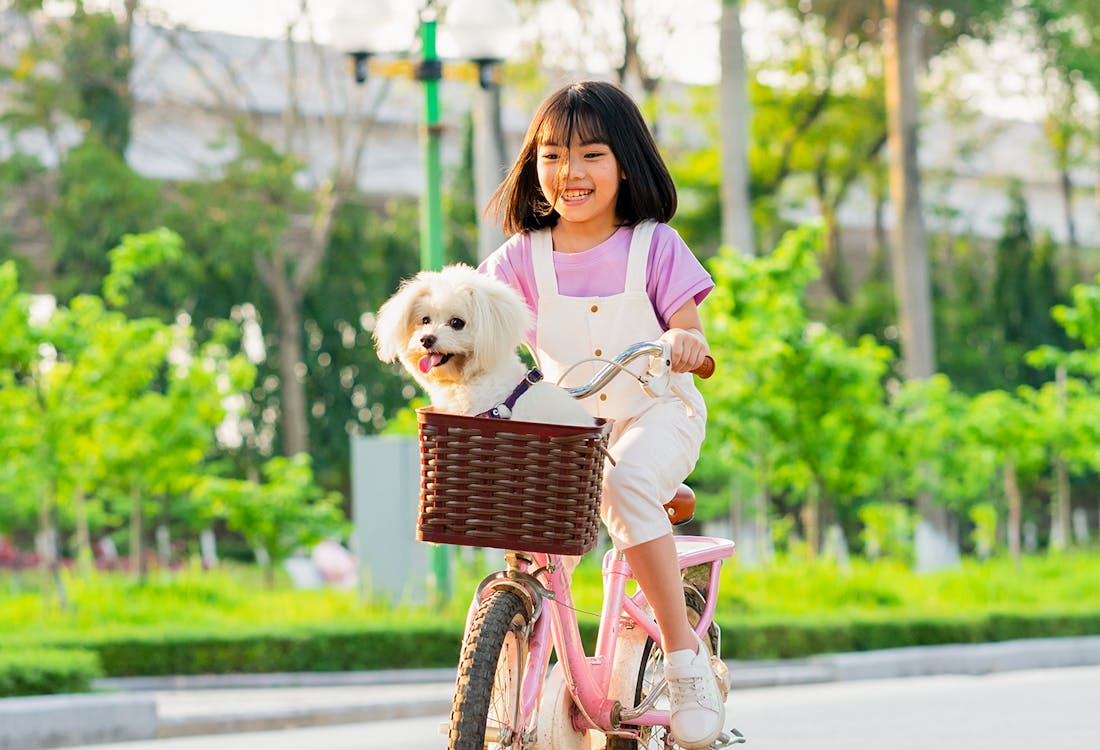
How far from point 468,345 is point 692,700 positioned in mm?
1166

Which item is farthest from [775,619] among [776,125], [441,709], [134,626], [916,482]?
[776,125]

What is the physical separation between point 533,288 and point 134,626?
10.7 metres

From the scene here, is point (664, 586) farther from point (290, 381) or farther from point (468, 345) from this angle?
point (290, 381)

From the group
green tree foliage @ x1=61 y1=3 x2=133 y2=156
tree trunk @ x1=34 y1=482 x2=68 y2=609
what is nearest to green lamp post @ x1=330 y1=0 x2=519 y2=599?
tree trunk @ x1=34 y1=482 x2=68 y2=609

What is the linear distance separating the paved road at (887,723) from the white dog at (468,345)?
3734mm

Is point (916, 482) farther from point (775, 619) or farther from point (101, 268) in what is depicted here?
point (101, 268)

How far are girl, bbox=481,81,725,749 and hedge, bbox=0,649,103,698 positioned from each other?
6163 mm

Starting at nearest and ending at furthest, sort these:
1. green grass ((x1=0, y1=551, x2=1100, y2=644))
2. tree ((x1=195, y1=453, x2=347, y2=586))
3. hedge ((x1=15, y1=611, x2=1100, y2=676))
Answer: hedge ((x1=15, y1=611, x2=1100, y2=676)) < green grass ((x1=0, y1=551, x2=1100, y2=644)) < tree ((x1=195, y1=453, x2=347, y2=586))

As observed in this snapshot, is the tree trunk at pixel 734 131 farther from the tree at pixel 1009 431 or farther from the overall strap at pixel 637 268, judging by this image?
the overall strap at pixel 637 268

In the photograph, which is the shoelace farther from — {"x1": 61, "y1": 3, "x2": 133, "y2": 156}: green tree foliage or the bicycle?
{"x1": 61, "y1": 3, "x2": 133, "y2": 156}: green tree foliage

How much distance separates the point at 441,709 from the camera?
425 inches

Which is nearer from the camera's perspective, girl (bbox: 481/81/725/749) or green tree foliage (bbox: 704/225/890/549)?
girl (bbox: 481/81/725/749)

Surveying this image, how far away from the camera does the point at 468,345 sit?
4.02 metres

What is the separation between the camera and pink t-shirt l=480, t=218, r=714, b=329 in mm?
4551
